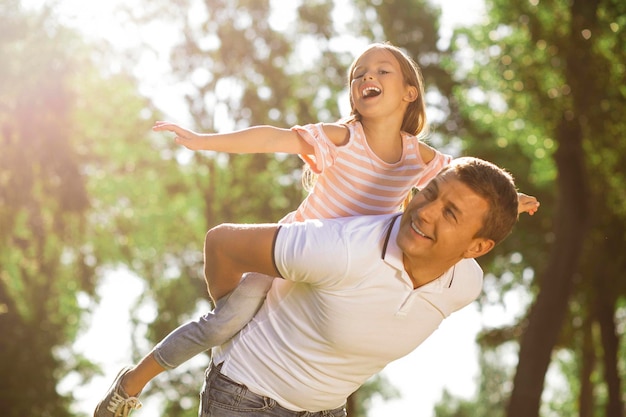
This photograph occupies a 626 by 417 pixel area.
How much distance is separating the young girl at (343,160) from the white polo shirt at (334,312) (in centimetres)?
15

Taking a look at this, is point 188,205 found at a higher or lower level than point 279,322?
higher

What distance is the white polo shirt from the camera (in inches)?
151

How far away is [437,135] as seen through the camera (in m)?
26.8

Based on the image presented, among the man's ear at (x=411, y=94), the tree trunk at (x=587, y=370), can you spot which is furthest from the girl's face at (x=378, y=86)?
the tree trunk at (x=587, y=370)

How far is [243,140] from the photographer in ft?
15.0

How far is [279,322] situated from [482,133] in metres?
21.8

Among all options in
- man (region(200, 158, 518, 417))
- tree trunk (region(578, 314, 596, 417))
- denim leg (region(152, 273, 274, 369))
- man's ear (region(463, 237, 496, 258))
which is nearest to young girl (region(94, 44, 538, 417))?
denim leg (region(152, 273, 274, 369))

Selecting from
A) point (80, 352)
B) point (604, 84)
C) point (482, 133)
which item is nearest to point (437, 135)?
point (482, 133)

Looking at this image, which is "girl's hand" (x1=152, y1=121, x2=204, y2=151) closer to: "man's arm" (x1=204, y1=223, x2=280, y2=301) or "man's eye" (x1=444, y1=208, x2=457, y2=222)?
"man's arm" (x1=204, y1=223, x2=280, y2=301)

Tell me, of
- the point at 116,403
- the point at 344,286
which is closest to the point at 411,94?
the point at 344,286

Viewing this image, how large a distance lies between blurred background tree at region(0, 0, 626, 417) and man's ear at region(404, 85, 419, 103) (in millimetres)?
10128

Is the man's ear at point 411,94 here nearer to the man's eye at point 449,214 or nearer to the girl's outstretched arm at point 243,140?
the girl's outstretched arm at point 243,140

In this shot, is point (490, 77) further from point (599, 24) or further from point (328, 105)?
point (328, 105)

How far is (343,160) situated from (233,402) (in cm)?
135
